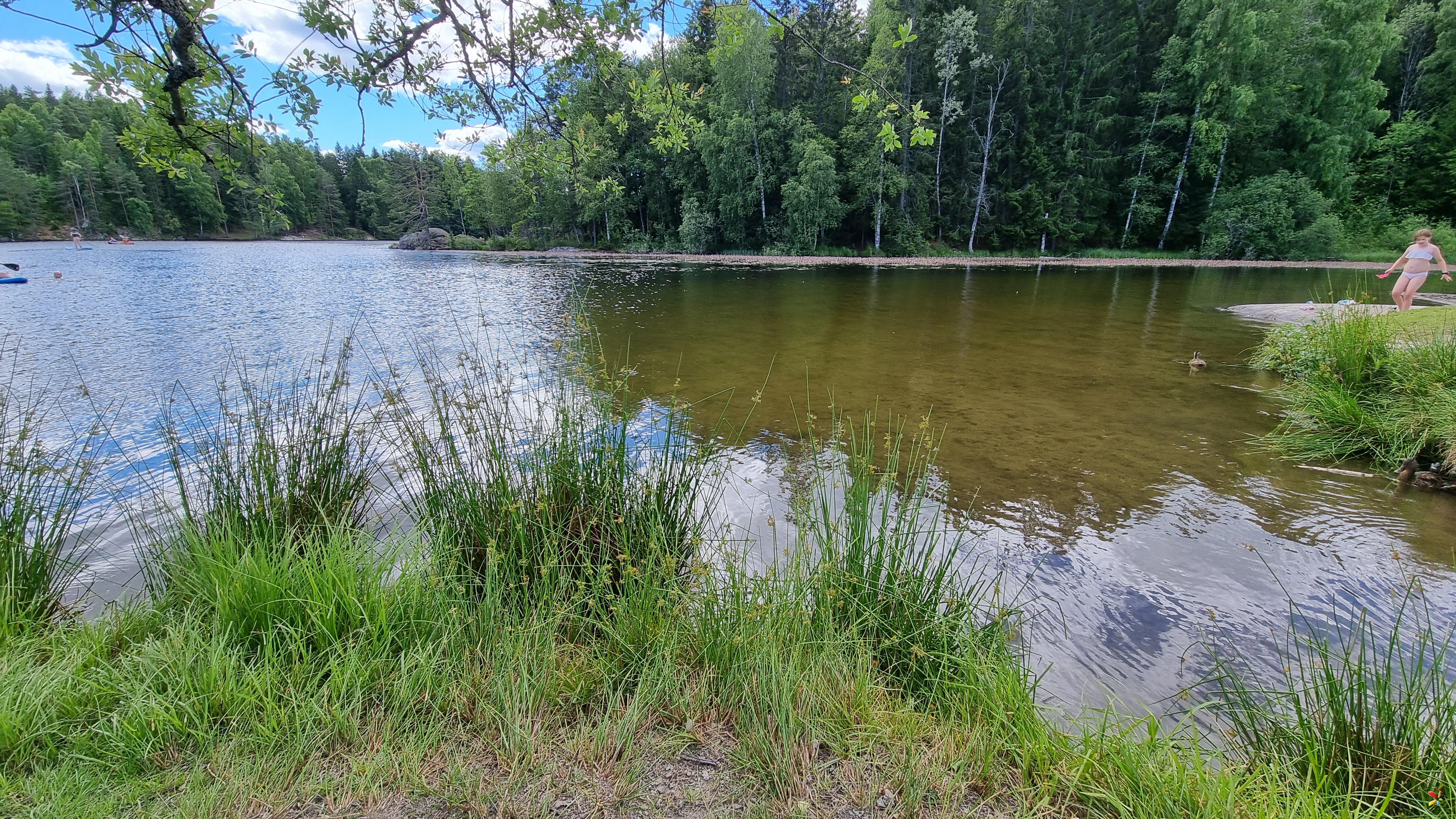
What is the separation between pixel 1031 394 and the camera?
720cm

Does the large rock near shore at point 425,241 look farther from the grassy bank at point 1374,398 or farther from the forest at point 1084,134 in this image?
the grassy bank at point 1374,398

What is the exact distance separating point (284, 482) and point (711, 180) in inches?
1284

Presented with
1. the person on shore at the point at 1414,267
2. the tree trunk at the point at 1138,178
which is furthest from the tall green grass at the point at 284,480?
the tree trunk at the point at 1138,178

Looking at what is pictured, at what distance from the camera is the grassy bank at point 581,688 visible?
59.3 inches

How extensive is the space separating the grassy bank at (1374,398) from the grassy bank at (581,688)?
297 centimetres

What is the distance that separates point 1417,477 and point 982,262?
28.0 metres

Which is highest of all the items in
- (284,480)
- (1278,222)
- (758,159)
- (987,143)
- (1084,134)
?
(1084,134)

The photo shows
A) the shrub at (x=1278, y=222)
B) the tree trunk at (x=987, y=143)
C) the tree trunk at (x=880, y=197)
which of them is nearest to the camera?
the shrub at (x=1278, y=222)

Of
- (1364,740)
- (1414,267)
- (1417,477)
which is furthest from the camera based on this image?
(1414,267)

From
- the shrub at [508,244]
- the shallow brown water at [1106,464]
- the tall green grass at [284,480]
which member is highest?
the shrub at [508,244]

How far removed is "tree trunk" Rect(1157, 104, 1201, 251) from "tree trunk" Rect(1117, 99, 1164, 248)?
1.49 meters

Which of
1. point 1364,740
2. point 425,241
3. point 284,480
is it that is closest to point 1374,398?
point 1364,740

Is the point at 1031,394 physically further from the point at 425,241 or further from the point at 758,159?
the point at 425,241

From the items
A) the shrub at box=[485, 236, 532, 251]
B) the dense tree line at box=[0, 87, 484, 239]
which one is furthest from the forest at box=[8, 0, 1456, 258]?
the dense tree line at box=[0, 87, 484, 239]
